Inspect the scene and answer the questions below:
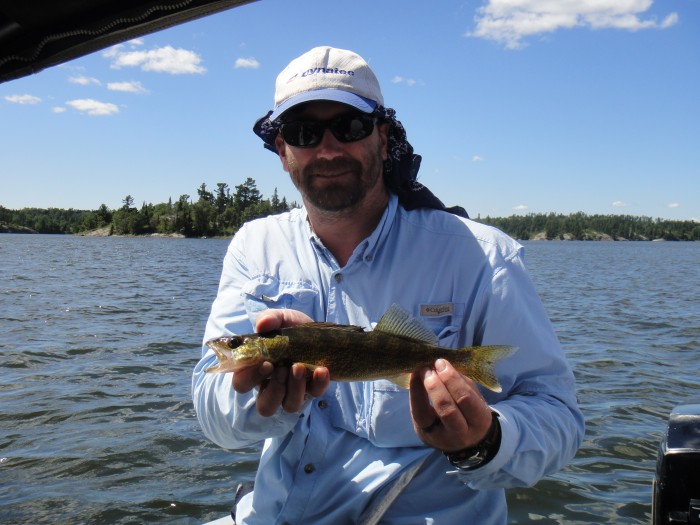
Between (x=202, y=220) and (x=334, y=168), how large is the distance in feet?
499

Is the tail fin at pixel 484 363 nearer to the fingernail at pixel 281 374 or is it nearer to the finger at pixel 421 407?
the finger at pixel 421 407

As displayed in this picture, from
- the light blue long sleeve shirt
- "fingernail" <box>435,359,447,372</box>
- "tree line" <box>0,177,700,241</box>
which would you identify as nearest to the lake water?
the light blue long sleeve shirt

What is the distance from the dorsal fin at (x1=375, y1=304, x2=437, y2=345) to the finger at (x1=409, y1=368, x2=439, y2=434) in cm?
23

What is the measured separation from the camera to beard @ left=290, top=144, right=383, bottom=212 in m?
3.68

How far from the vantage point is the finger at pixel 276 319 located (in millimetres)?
2951

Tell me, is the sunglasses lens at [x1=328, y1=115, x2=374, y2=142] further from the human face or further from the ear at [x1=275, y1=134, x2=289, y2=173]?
the ear at [x1=275, y1=134, x2=289, y2=173]

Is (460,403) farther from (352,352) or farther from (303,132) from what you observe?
(303,132)

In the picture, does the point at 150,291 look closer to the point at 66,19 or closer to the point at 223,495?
the point at 223,495

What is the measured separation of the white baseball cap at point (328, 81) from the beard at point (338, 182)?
1.09 feet

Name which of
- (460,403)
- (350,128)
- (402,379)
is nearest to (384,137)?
(350,128)

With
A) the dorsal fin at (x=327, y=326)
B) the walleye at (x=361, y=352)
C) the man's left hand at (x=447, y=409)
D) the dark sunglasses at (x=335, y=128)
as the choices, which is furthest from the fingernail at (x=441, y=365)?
the dark sunglasses at (x=335, y=128)

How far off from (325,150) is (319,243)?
1.85ft

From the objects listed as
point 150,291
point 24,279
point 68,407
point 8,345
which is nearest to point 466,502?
point 68,407

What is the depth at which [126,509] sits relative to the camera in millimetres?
7074
